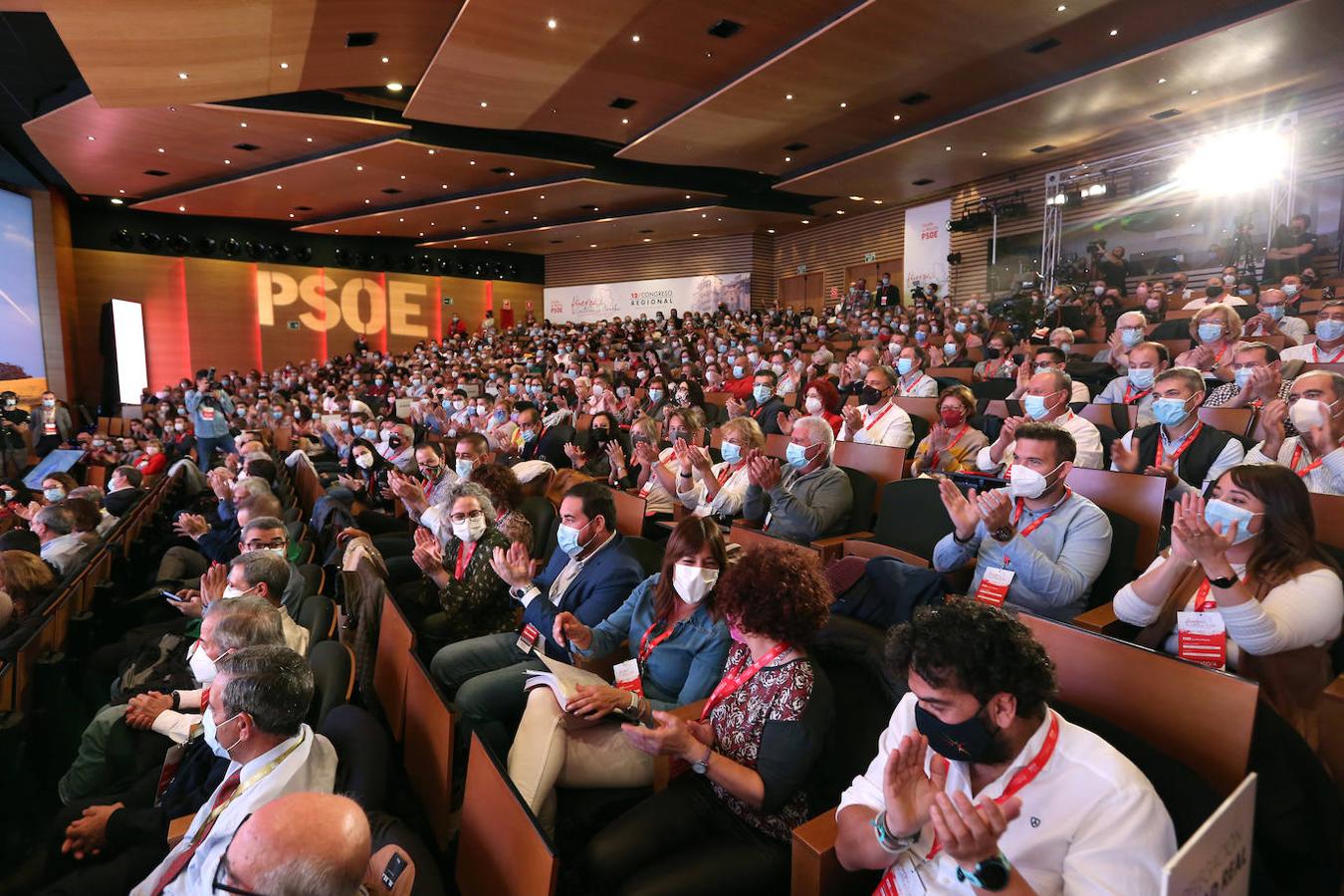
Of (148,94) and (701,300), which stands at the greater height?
(148,94)

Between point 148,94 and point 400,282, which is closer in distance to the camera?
point 148,94

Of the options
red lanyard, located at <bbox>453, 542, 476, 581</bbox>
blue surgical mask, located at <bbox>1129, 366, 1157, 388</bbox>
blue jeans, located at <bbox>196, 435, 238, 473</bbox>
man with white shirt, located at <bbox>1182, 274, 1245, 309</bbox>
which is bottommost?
blue jeans, located at <bbox>196, 435, 238, 473</bbox>

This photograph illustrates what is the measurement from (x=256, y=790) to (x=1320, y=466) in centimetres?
377

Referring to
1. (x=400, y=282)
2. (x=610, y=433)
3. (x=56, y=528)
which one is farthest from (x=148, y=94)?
(x=400, y=282)

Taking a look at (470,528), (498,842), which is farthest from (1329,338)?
(498,842)

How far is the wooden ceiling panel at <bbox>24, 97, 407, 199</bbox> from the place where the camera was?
10094 mm

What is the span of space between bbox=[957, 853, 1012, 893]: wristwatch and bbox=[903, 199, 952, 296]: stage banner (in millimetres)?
15432

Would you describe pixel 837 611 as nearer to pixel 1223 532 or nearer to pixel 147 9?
pixel 1223 532

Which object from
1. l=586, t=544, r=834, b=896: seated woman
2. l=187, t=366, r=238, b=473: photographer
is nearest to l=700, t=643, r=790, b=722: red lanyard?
l=586, t=544, r=834, b=896: seated woman

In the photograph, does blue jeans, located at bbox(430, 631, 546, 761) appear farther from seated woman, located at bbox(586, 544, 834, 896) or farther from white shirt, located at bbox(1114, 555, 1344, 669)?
white shirt, located at bbox(1114, 555, 1344, 669)

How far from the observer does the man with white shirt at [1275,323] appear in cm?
594

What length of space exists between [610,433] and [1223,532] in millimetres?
4545

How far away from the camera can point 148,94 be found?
877cm

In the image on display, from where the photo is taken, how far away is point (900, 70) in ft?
29.8
